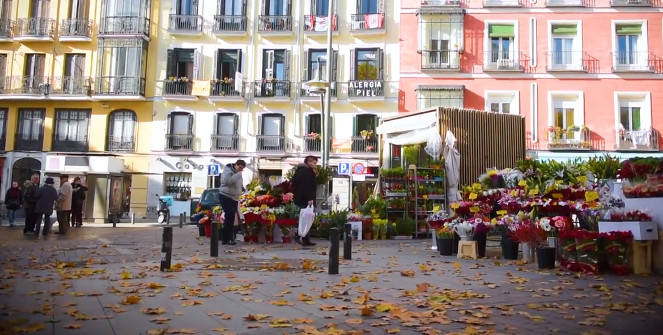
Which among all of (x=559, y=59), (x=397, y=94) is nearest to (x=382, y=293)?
(x=397, y=94)

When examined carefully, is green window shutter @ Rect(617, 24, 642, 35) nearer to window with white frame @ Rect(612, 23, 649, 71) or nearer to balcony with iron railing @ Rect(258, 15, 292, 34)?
window with white frame @ Rect(612, 23, 649, 71)

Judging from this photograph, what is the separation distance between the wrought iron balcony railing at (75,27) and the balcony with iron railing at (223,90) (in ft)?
25.6

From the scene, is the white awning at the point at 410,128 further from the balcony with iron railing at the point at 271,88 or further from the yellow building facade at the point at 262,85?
the balcony with iron railing at the point at 271,88

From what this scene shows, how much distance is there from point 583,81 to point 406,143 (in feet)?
54.9

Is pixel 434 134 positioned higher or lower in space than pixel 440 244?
higher

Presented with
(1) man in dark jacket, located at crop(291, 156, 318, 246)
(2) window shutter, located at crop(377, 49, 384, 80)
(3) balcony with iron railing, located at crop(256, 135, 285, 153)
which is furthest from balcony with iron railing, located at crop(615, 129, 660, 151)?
(1) man in dark jacket, located at crop(291, 156, 318, 246)

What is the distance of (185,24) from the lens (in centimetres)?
3141

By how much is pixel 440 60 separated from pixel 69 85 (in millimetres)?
20825

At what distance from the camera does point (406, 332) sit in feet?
14.5

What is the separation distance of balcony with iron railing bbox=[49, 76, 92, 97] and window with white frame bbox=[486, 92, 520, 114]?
72.4 feet

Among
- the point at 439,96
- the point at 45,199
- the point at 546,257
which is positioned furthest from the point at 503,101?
the point at 45,199

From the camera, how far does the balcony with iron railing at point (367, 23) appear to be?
98.8 feet

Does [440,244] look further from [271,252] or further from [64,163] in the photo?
[64,163]

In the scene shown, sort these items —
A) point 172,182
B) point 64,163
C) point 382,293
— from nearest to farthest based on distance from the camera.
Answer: point 382,293, point 64,163, point 172,182
